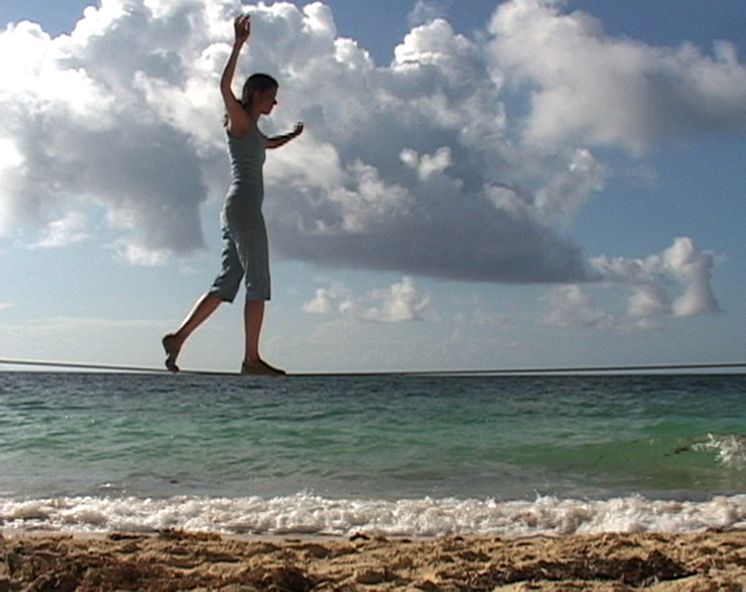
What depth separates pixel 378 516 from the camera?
7887 millimetres

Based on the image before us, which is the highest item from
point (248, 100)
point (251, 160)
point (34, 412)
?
point (248, 100)

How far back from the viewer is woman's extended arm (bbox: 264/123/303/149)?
13.9 ft

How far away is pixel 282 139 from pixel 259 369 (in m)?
1.14

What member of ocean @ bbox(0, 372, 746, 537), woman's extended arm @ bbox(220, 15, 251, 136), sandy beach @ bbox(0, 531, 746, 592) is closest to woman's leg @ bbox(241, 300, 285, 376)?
ocean @ bbox(0, 372, 746, 537)

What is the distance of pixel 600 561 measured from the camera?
5.57 m

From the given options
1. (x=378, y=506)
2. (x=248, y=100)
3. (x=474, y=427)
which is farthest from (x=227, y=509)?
(x=474, y=427)

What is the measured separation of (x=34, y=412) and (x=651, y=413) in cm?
1530

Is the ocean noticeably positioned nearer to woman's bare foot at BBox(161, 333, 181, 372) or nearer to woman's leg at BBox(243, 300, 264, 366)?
woman's leg at BBox(243, 300, 264, 366)

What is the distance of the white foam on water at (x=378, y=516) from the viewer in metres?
7.55

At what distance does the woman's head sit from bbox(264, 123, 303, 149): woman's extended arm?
24 centimetres

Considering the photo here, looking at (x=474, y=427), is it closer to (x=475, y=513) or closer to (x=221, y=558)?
(x=475, y=513)

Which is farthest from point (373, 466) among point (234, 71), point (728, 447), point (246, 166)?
point (234, 71)

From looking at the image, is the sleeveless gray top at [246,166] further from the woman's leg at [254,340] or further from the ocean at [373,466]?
the ocean at [373,466]

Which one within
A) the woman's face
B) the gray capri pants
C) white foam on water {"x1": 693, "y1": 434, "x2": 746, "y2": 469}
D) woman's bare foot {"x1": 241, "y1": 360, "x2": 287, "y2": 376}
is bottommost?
white foam on water {"x1": 693, "y1": 434, "x2": 746, "y2": 469}
